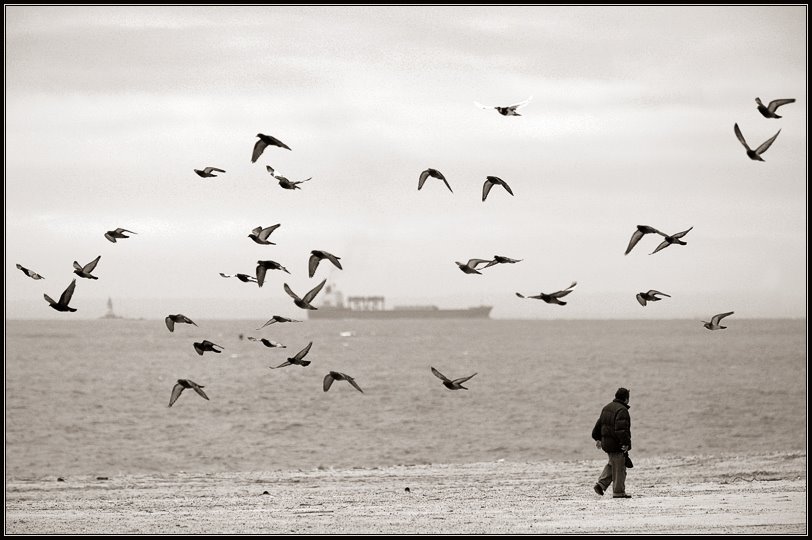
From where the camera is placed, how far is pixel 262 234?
45.5 ft

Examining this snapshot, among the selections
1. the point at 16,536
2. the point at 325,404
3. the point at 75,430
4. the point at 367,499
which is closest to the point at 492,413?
the point at 325,404

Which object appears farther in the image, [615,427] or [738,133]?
[615,427]

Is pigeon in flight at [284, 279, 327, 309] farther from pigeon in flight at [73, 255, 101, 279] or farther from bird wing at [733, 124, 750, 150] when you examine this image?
bird wing at [733, 124, 750, 150]

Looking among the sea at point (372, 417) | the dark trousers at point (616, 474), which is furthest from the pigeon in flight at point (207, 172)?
the sea at point (372, 417)

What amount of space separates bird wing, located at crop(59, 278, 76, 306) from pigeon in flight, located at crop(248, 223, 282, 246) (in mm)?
2289

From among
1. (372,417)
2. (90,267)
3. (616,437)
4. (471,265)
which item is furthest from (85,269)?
(372,417)

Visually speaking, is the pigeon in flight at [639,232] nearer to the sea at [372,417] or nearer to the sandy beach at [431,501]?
the sandy beach at [431,501]

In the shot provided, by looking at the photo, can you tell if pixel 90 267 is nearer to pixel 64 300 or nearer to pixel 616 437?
pixel 64 300

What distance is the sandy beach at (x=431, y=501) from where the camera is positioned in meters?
15.3

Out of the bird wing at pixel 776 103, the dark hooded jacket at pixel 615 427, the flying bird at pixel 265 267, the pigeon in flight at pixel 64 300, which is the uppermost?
the bird wing at pixel 776 103

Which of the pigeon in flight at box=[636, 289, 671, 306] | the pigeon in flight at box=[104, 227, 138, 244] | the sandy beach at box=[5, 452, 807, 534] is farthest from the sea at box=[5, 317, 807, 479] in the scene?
the pigeon in flight at box=[636, 289, 671, 306]

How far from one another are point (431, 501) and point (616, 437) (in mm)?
3425

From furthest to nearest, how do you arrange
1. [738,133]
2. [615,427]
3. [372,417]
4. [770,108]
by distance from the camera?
[372,417] → [615,427] → [770,108] → [738,133]

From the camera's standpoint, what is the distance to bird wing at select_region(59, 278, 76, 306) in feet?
41.0
